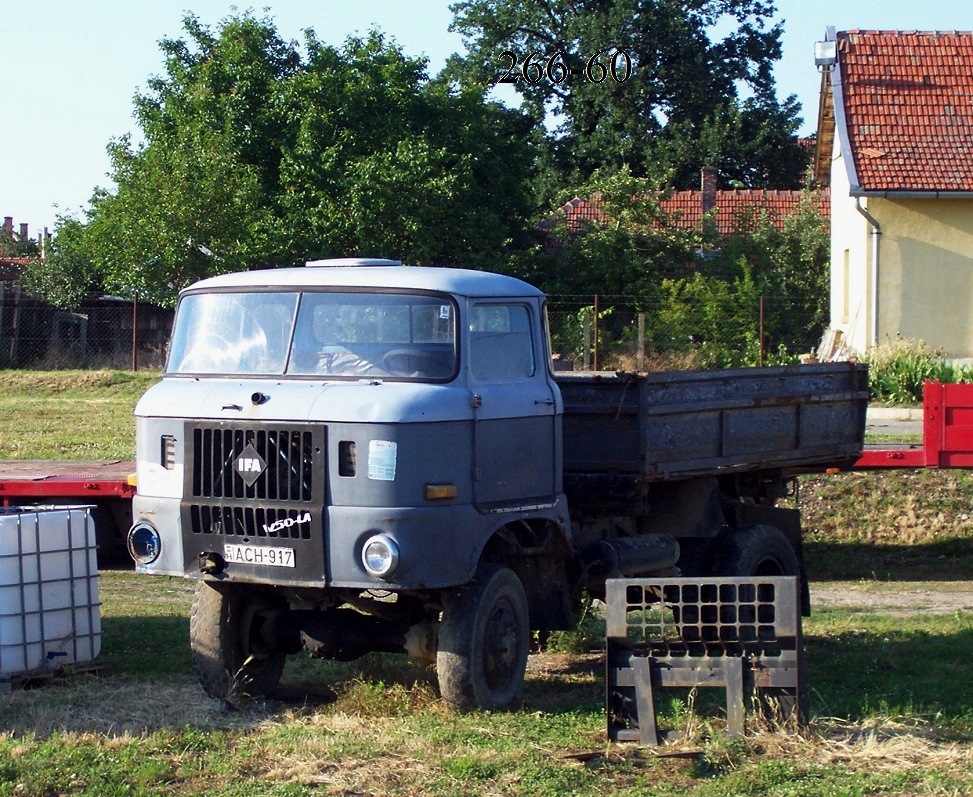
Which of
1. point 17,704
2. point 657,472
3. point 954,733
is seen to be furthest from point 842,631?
point 17,704

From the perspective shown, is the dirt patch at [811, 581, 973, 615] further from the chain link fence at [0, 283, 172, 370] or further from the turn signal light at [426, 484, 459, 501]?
the chain link fence at [0, 283, 172, 370]

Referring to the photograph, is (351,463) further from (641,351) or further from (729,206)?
(729,206)

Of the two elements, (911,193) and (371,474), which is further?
(911,193)

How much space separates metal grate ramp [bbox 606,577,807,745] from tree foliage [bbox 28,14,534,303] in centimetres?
1929

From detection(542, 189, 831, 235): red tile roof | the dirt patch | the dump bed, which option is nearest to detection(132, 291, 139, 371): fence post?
detection(542, 189, 831, 235): red tile roof

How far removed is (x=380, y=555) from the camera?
22.0 ft

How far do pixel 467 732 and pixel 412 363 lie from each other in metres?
1.95

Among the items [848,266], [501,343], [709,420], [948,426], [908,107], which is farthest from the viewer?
[848,266]

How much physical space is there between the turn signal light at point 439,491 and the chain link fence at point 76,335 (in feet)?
65.2

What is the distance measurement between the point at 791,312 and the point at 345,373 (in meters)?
21.9

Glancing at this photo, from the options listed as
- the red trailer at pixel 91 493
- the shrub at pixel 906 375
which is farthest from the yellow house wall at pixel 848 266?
the red trailer at pixel 91 493

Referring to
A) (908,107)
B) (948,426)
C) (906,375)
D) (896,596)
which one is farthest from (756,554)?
(908,107)

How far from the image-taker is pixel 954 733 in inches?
269

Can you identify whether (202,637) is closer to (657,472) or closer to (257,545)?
(257,545)
